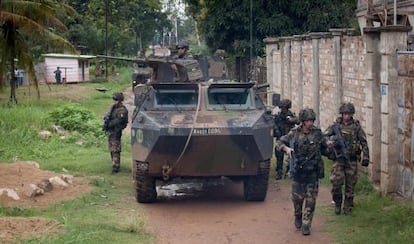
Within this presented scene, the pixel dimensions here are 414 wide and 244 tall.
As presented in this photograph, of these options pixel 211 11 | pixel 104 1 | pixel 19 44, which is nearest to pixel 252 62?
pixel 211 11

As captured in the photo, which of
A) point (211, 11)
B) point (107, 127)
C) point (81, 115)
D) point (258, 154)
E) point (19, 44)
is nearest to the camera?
point (258, 154)

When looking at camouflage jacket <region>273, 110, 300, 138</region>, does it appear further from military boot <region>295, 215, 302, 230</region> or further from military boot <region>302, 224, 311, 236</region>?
military boot <region>302, 224, 311, 236</region>

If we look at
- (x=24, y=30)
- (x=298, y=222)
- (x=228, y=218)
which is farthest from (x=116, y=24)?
(x=298, y=222)

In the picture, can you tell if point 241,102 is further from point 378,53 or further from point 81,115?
point 81,115

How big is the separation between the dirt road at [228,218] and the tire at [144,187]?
12cm

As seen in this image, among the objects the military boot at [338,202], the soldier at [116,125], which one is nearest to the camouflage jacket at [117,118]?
the soldier at [116,125]

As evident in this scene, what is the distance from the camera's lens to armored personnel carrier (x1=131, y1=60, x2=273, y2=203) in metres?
9.23

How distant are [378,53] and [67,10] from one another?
17.9m

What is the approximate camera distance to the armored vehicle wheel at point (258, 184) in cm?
978

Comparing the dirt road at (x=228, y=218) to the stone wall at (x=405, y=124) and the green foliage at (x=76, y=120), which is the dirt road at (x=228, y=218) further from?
the green foliage at (x=76, y=120)

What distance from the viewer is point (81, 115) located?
60.5ft

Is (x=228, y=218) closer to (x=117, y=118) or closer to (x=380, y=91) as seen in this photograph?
(x=380, y=91)

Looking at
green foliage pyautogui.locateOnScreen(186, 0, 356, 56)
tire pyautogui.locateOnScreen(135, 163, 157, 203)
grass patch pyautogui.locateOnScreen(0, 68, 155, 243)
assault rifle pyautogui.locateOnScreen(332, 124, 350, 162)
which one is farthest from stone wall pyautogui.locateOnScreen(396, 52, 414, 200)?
green foliage pyautogui.locateOnScreen(186, 0, 356, 56)

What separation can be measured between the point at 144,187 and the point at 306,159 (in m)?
2.78
